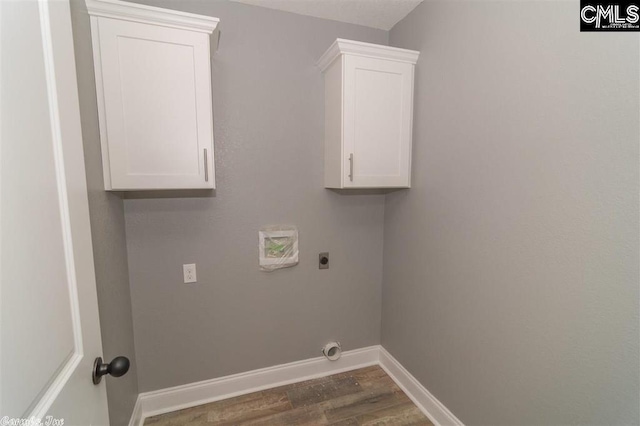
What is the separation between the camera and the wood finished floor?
1.75 m

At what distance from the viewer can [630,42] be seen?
0.90 m

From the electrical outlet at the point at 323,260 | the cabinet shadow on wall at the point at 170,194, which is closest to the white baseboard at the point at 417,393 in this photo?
the electrical outlet at the point at 323,260

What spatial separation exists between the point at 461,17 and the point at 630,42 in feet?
2.65

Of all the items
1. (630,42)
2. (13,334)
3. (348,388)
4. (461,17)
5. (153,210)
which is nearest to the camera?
(13,334)

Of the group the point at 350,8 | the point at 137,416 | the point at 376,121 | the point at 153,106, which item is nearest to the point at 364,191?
the point at 376,121

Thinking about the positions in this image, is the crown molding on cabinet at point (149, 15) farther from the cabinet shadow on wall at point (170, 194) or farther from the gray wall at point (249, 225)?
the cabinet shadow on wall at point (170, 194)

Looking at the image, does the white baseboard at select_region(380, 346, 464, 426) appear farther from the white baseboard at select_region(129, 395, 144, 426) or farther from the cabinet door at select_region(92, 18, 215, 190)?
the cabinet door at select_region(92, 18, 215, 190)

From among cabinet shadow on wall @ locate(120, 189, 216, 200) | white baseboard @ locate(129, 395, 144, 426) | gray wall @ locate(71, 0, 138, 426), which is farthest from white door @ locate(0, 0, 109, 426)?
white baseboard @ locate(129, 395, 144, 426)

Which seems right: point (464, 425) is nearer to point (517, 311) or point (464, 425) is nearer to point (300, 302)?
point (517, 311)

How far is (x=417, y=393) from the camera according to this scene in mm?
1904

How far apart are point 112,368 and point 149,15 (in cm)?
146

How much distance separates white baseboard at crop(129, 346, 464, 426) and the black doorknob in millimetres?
1224

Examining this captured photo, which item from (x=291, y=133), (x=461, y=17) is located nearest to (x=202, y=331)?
(x=291, y=133)

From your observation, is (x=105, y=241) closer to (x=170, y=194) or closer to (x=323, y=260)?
(x=170, y=194)
